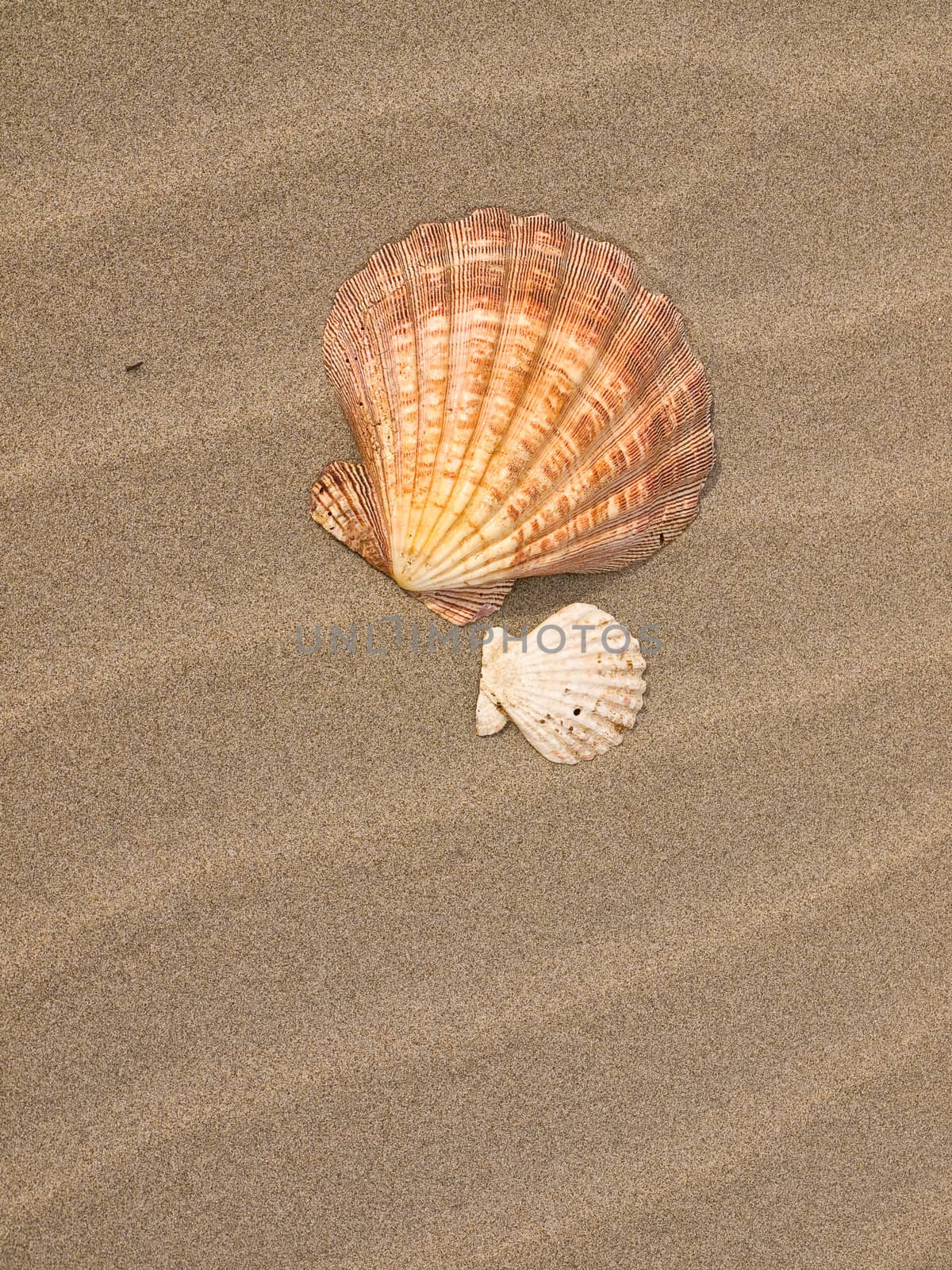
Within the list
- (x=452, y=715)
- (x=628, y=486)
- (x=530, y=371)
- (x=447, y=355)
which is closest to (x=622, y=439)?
(x=628, y=486)

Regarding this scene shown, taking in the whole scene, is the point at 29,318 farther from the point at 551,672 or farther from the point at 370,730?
the point at 551,672

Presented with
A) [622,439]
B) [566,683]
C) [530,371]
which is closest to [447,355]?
[530,371]

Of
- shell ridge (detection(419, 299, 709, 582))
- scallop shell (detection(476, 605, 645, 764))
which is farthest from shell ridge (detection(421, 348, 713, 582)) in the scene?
scallop shell (detection(476, 605, 645, 764))

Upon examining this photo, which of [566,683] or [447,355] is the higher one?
[447,355]

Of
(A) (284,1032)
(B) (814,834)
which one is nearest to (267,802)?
(A) (284,1032)

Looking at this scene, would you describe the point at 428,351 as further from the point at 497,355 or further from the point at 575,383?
the point at 575,383

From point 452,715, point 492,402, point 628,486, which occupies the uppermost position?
point 492,402
